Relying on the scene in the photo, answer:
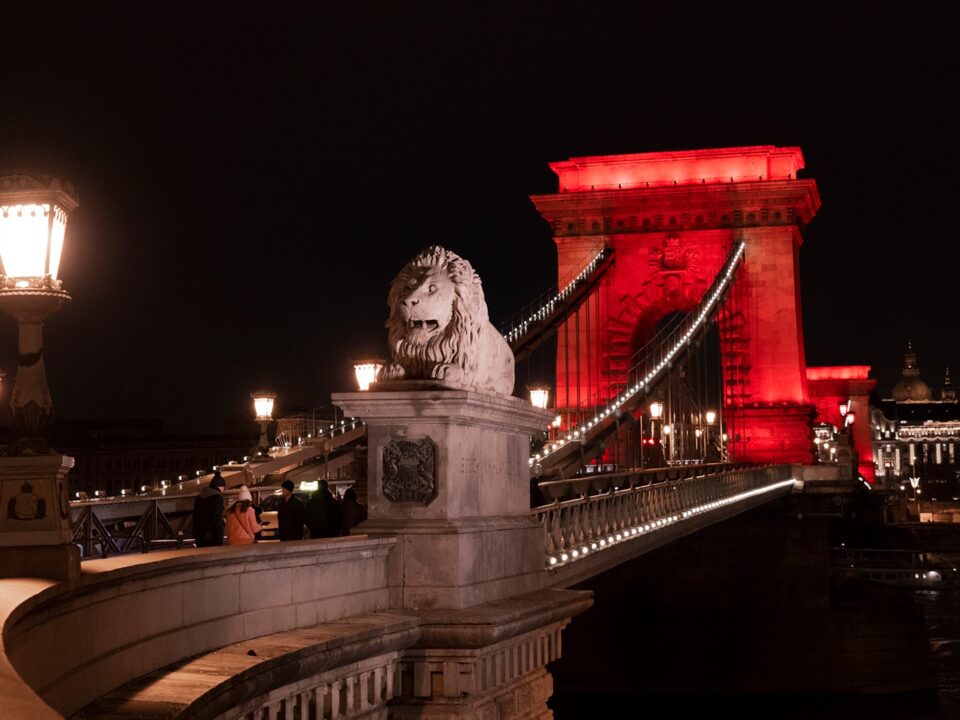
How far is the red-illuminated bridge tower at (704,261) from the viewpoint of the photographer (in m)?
62.2

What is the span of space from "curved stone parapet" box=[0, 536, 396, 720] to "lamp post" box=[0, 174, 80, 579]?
24cm

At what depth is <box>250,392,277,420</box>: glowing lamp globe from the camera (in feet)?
93.1

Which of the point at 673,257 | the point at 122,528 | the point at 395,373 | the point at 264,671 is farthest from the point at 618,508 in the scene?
the point at 673,257

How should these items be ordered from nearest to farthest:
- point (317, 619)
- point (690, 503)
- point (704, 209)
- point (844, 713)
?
point (317, 619) → point (690, 503) → point (844, 713) → point (704, 209)

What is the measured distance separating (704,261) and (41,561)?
2245 inches

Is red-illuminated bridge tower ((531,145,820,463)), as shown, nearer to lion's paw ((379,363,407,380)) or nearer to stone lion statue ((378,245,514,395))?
stone lion statue ((378,245,514,395))

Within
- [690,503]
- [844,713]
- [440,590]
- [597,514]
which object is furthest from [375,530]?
[844,713]

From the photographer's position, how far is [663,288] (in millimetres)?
63500

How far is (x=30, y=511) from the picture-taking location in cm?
738

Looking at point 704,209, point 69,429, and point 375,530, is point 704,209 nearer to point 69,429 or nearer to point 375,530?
point 69,429

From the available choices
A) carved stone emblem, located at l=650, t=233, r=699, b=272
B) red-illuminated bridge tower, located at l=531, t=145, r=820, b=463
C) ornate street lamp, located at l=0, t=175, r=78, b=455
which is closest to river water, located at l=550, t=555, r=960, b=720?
red-illuminated bridge tower, located at l=531, t=145, r=820, b=463

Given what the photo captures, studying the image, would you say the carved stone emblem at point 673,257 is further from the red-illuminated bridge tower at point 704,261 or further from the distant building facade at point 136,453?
the distant building facade at point 136,453

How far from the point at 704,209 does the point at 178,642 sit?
56053mm

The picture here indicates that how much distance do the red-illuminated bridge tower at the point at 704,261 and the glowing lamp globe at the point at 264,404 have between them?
110ft
